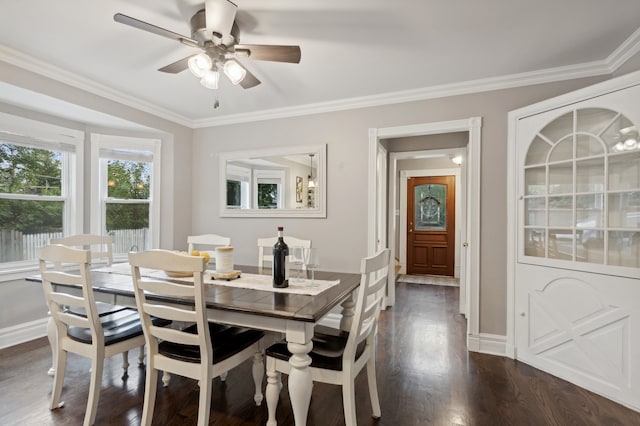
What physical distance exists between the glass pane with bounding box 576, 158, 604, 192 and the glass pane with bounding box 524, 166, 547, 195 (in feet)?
0.80

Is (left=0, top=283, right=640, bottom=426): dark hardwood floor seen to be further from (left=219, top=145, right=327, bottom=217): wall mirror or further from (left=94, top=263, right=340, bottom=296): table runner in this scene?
(left=219, top=145, right=327, bottom=217): wall mirror

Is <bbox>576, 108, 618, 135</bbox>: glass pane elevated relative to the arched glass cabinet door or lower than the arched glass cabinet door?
elevated

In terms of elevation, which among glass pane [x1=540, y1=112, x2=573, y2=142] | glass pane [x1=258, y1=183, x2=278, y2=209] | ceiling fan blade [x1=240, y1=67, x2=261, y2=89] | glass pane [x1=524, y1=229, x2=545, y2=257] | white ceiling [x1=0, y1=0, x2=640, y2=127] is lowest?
glass pane [x1=524, y1=229, x2=545, y2=257]

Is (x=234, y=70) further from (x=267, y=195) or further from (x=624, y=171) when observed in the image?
(x=624, y=171)

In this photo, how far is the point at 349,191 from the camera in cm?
350

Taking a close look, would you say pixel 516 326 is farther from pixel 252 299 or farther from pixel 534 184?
pixel 252 299

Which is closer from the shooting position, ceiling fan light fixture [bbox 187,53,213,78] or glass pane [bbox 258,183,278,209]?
ceiling fan light fixture [bbox 187,53,213,78]

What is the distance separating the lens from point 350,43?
232 cm

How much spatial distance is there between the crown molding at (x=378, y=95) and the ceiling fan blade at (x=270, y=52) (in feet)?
5.09

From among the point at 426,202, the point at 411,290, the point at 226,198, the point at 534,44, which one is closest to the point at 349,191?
the point at 226,198

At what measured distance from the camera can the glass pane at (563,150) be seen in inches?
97.4

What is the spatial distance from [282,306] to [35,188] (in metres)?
3.26

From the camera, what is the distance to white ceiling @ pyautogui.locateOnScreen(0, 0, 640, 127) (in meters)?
1.94

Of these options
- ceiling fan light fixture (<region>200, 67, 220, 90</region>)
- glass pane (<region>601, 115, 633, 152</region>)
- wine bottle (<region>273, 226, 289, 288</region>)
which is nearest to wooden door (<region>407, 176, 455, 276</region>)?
glass pane (<region>601, 115, 633, 152</region>)
